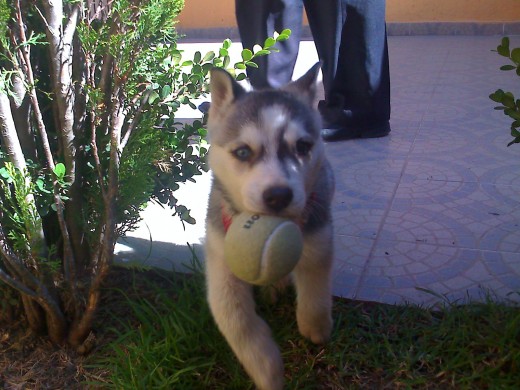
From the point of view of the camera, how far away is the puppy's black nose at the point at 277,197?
7.04ft

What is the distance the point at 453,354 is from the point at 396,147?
2.83m

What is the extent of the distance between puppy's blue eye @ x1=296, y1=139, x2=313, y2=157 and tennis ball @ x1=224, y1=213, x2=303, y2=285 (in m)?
0.37

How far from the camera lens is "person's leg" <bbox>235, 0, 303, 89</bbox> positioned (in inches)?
191

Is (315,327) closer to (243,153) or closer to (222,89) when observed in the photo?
(243,153)

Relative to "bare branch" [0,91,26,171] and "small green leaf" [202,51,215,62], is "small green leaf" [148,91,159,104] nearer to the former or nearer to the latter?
"small green leaf" [202,51,215,62]

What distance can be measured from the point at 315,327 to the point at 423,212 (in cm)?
157

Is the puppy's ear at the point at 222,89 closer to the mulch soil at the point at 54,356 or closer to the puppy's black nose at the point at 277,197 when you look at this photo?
the puppy's black nose at the point at 277,197

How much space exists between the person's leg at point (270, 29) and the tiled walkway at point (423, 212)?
789 mm

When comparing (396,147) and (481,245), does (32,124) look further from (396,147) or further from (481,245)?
(396,147)

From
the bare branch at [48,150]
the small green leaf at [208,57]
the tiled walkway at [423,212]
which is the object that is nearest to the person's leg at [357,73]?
the tiled walkway at [423,212]

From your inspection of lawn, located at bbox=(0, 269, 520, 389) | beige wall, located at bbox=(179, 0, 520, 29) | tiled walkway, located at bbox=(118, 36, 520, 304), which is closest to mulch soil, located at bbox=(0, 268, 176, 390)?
lawn, located at bbox=(0, 269, 520, 389)

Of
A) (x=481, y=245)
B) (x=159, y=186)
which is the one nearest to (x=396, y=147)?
(x=481, y=245)

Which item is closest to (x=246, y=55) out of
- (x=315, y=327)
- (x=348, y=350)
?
(x=315, y=327)

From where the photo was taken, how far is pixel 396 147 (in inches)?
199
